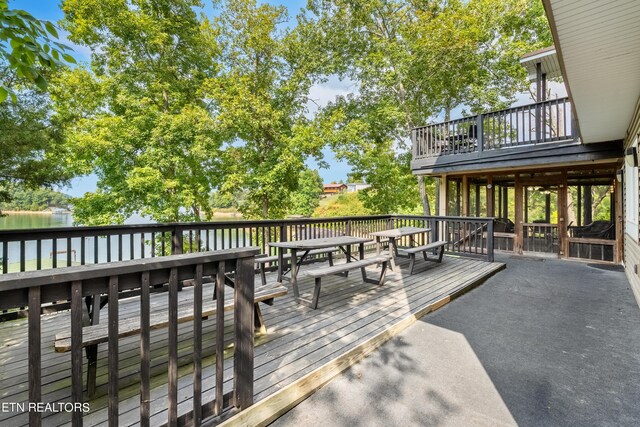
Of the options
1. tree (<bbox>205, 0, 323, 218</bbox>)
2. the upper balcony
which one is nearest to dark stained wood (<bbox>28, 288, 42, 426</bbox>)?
the upper balcony

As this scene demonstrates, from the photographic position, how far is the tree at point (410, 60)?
1163 centimetres

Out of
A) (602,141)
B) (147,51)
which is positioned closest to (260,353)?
(602,141)

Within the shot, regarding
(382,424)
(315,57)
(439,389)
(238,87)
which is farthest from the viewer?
(315,57)

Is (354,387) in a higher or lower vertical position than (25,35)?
lower

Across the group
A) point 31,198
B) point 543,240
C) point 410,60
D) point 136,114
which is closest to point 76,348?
point 543,240

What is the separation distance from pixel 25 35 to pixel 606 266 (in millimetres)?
9503

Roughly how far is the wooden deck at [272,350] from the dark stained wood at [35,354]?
70 centimetres

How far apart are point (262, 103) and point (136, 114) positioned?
470 centimetres

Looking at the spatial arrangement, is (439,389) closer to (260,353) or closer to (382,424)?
(382,424)

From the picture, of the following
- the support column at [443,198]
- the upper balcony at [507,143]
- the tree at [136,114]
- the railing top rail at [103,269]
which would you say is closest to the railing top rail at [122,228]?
the railing top rail at [103,269]

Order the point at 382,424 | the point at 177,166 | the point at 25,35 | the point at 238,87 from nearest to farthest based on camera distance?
the point at 382,424
the point at 25,35
the point at 177,166
the point at 238,87

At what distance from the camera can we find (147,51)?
464 inches

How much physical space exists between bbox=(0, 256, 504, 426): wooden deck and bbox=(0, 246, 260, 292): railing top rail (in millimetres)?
905

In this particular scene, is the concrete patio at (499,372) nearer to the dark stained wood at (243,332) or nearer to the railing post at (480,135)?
the dark stained wood at (243,332)
